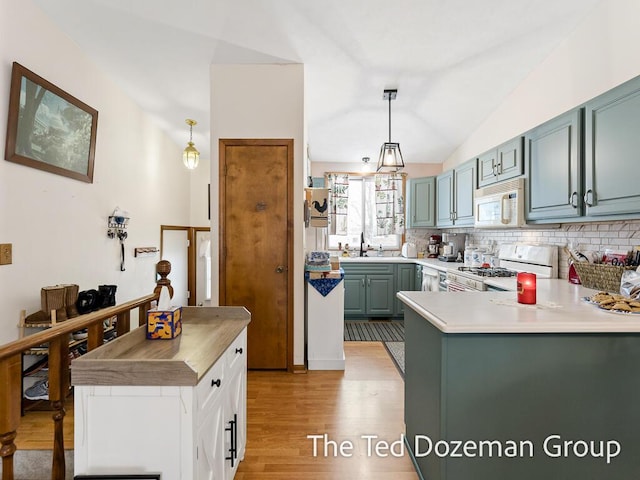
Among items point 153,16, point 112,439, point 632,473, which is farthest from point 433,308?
point 153,16

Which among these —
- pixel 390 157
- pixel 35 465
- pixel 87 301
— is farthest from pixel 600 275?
pixel 87 301

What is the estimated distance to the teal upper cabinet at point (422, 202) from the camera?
5.05 metres

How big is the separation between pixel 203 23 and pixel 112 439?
2708 mm

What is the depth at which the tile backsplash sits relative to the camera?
7.51 ft

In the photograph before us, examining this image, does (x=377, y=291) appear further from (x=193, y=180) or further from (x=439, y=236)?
(x=193, y=180)

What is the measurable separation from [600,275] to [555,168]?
0.79m

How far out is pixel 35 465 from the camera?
1881 millimetres

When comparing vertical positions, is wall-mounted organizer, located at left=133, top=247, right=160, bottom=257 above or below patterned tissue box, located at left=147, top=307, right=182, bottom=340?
above

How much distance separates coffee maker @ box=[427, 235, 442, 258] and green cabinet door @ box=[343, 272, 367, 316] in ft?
4.07

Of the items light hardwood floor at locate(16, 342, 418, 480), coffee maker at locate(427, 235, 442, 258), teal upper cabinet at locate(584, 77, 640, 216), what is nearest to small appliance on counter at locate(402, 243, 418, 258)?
coffee maker at locate(427, 235, 442, 258)

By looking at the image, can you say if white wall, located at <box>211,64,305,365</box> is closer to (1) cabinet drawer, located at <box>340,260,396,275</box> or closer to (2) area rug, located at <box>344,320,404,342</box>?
(2) area rug, located at <box>344,320,404,342</box>

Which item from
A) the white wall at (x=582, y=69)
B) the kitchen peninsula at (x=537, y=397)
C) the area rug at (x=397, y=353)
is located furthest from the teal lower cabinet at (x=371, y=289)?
the kitchen peninsula at (x=537, y=397)

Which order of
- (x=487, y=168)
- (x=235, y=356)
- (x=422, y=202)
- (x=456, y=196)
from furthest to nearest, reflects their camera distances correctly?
(x=422, y=202) < (x=456, y=196) < (x=487, y=168) < (x=235, y=356)

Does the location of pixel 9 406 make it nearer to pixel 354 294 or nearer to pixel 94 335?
pixel 94 335
